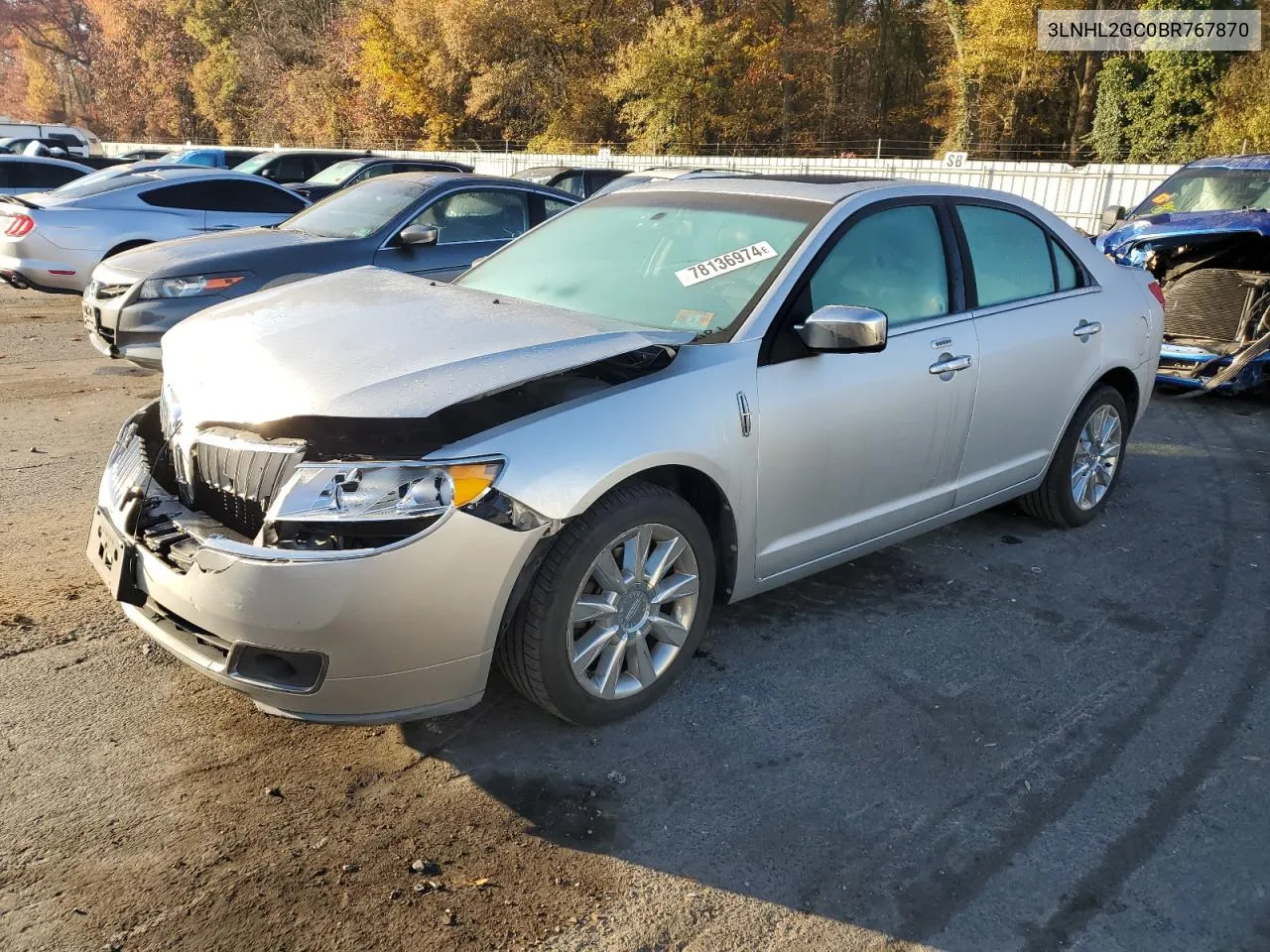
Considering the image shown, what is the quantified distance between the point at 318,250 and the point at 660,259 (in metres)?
4.22

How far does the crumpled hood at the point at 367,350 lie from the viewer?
112 inches

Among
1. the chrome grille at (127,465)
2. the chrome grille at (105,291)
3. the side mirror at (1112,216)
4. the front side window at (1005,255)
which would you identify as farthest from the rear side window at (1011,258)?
the chrome grille at (105,291)

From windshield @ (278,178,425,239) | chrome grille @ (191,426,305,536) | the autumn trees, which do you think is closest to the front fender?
chrome grille @ (191,426,305,536)

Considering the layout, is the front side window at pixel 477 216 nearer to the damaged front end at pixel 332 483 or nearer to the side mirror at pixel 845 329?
the side mirror at pixel 845 329

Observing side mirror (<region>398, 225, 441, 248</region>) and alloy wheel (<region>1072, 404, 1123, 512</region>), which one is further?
side mirror (<region>398, 225, 441, 248</region>)

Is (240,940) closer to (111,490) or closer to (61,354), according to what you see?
(111,490)

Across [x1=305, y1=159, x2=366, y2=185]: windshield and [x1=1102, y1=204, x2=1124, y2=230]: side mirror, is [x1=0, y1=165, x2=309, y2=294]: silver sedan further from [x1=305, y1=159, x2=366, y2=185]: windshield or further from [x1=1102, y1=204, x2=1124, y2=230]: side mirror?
[x1=1102, y1=204, x2=1124, y2=230]: side mirror

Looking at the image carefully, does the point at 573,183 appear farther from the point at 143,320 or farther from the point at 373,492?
the point at 373,492

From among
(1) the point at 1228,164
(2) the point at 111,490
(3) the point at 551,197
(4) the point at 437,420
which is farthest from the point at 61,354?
(1) the point at 1228,164

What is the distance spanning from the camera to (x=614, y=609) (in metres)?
3.11

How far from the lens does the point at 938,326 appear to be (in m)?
4.08

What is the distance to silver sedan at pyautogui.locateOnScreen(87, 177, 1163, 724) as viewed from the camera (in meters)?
2.68

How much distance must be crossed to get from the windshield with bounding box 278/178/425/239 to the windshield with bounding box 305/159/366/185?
19.8 feet

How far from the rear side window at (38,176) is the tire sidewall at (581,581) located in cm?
1403
